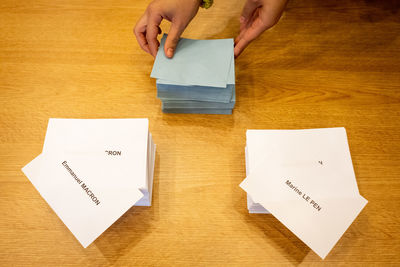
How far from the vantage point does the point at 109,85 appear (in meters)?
0.66

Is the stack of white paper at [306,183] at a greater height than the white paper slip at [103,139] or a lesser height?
lesser

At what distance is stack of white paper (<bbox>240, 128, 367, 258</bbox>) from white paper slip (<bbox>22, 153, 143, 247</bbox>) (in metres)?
0.23

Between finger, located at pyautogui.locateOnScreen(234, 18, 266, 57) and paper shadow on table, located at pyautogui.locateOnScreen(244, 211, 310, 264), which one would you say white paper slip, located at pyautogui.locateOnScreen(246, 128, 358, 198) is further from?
finger, located at pyautogui.locateOnScreen(234, 18, 266, 57)

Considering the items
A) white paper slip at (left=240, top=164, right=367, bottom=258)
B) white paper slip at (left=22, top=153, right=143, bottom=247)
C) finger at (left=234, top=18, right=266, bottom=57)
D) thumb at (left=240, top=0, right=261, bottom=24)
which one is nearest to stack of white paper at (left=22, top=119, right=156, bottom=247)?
white paper slip at (left=22, top=153, right=143, bottom=247)

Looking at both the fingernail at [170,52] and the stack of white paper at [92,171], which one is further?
the fingernail at [170,52]

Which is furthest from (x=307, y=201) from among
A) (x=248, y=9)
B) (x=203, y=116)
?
(x=248, y=9)

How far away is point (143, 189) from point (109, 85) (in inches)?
13.0

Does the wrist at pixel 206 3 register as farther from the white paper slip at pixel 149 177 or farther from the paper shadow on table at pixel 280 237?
the paper shadow on table at pixel 280 237

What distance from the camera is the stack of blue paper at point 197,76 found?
0.54 metres

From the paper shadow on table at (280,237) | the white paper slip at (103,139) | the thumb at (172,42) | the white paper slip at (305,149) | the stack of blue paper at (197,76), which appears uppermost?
the thumb at (172,42)

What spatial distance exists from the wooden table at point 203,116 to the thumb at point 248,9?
53 millimetres

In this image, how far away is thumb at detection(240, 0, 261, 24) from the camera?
659 millimetres

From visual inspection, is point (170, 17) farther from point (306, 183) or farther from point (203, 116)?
point (306, 183)

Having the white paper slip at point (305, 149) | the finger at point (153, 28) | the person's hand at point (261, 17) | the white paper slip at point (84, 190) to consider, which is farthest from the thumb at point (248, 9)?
the white paper slip at point (84, 190)
